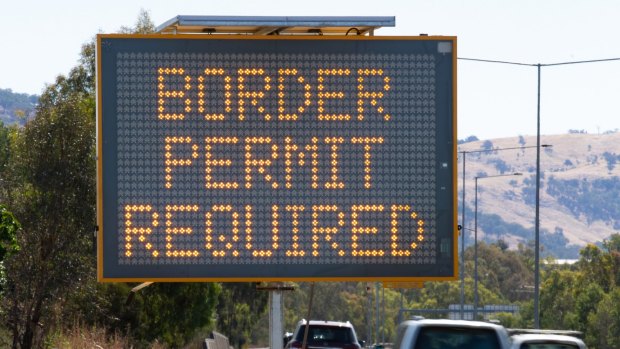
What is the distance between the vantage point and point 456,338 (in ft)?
47.7

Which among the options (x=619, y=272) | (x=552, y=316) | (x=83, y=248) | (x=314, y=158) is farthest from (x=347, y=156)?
(x=619, y=272)

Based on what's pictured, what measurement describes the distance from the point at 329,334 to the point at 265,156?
42.0ft

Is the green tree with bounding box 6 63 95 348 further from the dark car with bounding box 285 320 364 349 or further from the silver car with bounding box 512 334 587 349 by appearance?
the silver car with bounding box 512 334 587 349

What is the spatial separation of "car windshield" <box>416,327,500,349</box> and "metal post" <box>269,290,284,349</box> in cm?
296

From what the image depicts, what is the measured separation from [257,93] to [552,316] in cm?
6978

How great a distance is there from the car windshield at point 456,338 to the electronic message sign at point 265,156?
0.58 metres

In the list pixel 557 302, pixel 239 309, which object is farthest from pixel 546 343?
pixel 557 302

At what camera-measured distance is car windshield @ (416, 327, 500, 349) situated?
1449cm

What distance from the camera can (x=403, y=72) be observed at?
14.5m

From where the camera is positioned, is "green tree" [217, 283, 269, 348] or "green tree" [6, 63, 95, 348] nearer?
"green tree" [6, 63, 95, 348]

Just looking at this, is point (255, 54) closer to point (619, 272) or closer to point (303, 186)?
point (303, 186)

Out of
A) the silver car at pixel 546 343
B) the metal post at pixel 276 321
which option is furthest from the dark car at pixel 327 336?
the silver car at pixel 546 343

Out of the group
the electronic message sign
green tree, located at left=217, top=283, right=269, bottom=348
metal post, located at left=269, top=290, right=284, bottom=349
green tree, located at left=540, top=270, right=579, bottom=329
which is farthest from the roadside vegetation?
green tree, located at left=540, top=270, right=579, bottom=329

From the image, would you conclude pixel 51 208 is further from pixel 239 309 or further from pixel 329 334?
pixel 239 309
